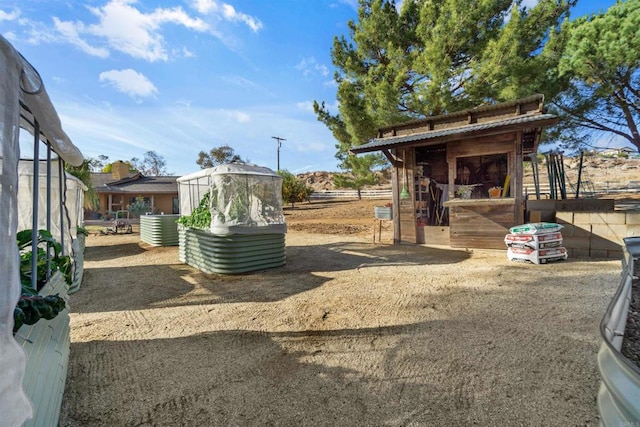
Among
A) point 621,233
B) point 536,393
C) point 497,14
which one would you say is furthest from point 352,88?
point 536,393

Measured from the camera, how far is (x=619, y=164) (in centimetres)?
3008

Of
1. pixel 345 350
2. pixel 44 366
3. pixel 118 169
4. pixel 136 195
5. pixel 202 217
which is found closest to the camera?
pixel 44 366

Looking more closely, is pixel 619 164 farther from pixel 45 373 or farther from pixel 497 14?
pixel 45 373

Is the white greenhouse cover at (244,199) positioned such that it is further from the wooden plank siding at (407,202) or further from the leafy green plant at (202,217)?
the wooden plank siding at (407,202)

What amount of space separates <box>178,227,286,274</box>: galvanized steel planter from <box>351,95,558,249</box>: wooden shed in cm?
Result: 401

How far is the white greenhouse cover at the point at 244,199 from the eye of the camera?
5.75 metres

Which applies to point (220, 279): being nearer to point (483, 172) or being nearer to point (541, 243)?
point (541, 243)

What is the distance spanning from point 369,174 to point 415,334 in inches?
465

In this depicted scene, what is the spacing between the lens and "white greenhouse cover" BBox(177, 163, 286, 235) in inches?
226

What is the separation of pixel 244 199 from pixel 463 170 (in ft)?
23.9

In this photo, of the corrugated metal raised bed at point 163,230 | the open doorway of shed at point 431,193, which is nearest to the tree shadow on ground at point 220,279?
the open doorway of shed at point 431,193

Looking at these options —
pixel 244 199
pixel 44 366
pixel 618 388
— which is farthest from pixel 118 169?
pixel 618 388

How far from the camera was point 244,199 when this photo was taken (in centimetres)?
593

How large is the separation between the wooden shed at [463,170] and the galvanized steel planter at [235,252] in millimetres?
4011
